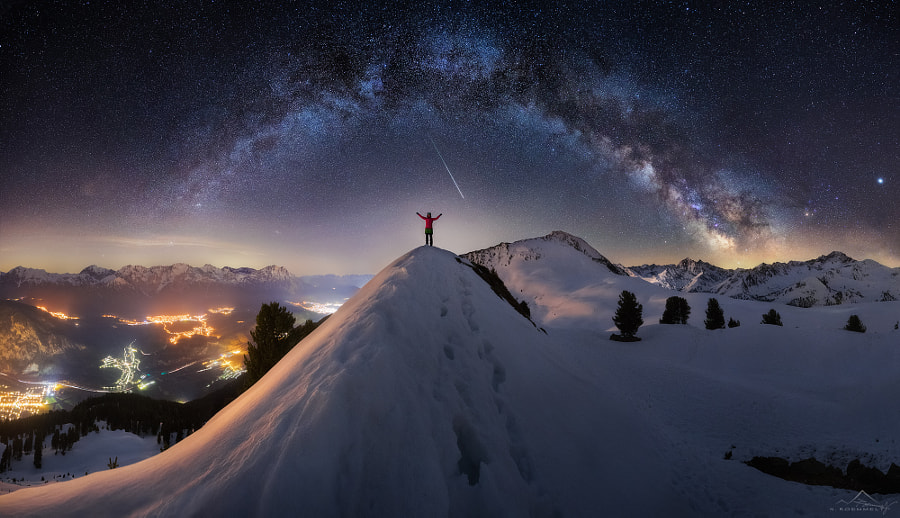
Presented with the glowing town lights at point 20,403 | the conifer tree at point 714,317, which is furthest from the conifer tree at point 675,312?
the glowing town lights at point 20,403

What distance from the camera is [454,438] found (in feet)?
20.4

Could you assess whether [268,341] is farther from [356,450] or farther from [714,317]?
[714,317]

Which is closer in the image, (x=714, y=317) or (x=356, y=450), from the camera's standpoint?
(x=356, y=450)

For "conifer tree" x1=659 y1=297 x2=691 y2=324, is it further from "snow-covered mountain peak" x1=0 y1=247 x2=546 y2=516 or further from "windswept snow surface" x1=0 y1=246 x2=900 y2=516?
"snow-covered mountain peak" x1=0 y1=247 x2=546 y2=516

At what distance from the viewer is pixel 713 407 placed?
15.8 metres

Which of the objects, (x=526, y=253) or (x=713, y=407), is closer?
(x=713, y=407)

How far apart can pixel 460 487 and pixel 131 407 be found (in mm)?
186755

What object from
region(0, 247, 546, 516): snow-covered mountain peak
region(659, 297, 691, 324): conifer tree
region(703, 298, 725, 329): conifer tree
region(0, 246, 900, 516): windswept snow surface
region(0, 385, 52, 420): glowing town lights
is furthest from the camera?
region(0, 385, 52, 420): glowing town lights

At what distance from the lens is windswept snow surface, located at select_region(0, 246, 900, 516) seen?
4793mm

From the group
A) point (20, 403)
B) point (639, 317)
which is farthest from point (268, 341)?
point (20, 403)

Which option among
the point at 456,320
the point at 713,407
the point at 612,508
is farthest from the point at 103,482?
the point at 713,407

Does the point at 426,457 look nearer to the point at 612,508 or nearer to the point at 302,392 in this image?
the point at 302,392

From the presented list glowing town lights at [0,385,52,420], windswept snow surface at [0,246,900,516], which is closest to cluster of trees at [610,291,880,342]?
windswept snow surface at [0,246,900,516]

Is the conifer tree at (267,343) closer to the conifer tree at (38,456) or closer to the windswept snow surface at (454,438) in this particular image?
the windswept snow surface at (454,438)
